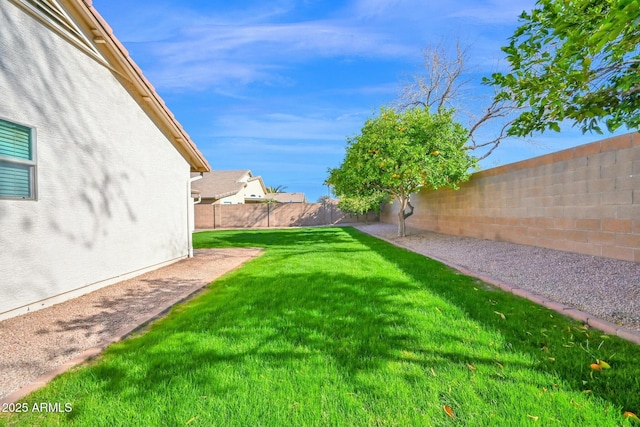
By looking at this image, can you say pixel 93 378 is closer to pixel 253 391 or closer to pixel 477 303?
pixel 253 391

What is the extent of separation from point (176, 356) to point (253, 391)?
3.27 feet

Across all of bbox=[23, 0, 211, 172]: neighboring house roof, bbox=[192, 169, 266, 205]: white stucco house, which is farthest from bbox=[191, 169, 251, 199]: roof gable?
bbox=[23, 0, 211, 172]: neighboring house roof

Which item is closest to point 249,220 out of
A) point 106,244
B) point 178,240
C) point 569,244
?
point 178,240

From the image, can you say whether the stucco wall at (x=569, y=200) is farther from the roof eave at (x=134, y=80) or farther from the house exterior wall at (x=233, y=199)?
the house exterior wall at (x=233, y=199)

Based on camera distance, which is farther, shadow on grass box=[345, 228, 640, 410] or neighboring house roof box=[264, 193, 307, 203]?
neighboring house roof box=[264, 193, 307, 203]

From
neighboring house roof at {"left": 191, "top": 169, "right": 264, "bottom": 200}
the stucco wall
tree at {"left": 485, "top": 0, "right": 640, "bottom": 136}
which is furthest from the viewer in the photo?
neighboring house roof at {"left": 191, "top": 169, "right": 264, "bottom": 200}

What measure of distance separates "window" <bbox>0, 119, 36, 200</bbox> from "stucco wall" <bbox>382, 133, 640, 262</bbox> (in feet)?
32.2

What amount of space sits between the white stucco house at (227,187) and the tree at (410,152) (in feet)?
62.9

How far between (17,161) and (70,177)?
83cm

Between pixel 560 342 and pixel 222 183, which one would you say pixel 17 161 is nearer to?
pixel 560 342

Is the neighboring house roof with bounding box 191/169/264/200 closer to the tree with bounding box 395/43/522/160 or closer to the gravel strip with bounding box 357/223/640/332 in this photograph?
the tree with bounding box 395/43/522/160

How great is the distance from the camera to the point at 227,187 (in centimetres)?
3131

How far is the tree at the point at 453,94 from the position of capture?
67.5ft

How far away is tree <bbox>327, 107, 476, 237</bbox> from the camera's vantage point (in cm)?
A: 1098
